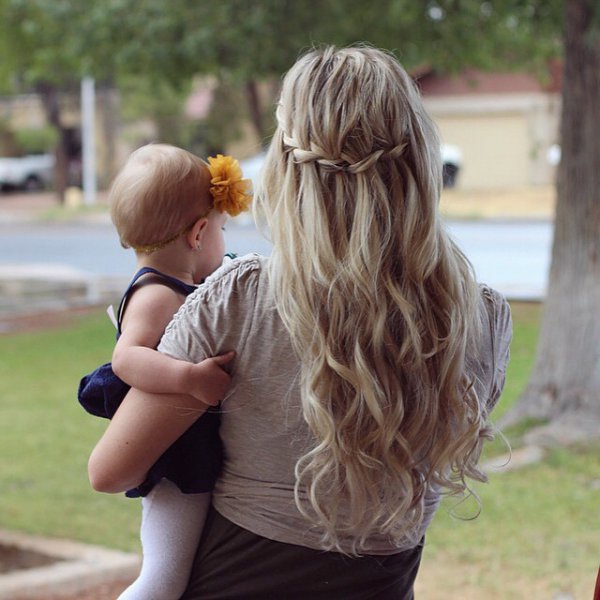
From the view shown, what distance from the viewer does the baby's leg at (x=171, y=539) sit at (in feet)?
6.59

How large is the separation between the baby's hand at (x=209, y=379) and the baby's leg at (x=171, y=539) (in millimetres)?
255

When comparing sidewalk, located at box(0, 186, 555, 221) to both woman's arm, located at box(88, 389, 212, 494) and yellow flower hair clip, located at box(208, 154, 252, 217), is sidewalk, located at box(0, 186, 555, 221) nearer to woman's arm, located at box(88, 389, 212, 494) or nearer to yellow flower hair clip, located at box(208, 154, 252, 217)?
yellow flower hair clip, located at box(208, 154, 252, 217)

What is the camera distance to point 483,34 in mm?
9945

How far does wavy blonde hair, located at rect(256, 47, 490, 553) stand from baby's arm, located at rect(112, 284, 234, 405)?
0.15 metres

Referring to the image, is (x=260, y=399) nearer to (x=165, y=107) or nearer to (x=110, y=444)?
(x=110, y=444)

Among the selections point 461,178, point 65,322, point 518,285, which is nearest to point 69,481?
point 65,322

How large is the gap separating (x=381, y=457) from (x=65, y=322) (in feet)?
39.2

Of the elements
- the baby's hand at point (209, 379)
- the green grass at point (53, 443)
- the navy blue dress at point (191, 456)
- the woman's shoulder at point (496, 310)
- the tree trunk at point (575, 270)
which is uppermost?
the woman's shoulder at point (496, 310)

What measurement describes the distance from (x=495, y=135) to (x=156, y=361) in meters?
33.5

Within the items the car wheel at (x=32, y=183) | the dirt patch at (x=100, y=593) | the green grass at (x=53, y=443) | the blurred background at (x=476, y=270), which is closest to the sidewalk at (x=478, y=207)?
the blurred background at (x=476, y=270)

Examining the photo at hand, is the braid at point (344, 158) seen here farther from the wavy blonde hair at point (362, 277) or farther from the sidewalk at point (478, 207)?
the sidewalk at point (478, 207)

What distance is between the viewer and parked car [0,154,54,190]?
1622 inches

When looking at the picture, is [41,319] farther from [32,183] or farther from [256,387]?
[32,183]

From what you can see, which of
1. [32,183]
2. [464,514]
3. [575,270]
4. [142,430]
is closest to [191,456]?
[142,430]
